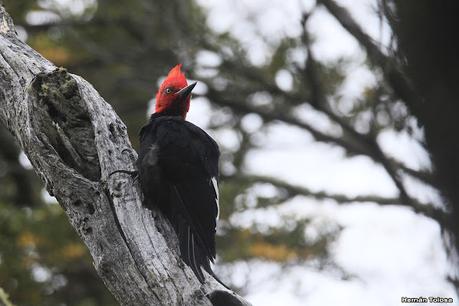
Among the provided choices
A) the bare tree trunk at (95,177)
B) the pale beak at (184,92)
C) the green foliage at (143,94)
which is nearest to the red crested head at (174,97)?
the pale beak at (184,92)

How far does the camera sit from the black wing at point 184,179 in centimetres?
364

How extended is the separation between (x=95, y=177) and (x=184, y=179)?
565mm

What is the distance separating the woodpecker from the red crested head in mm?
605

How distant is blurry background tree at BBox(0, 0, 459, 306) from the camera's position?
6324 millimetres

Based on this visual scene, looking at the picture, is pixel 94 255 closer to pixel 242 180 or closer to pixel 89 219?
pixel 89 219

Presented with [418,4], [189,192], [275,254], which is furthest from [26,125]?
[275,254]

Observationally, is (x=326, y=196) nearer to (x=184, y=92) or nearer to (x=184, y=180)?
(x=184, y=92)

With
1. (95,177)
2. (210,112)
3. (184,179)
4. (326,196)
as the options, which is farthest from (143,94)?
(95,177)

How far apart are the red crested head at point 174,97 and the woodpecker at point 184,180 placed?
1.98 feet

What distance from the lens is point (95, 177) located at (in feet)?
11.7

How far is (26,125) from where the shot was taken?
3607 millimetres

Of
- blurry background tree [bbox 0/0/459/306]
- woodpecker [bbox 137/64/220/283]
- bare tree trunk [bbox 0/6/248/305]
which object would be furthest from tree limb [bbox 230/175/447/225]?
bare tree trunk [bbox 0/6/248/305]

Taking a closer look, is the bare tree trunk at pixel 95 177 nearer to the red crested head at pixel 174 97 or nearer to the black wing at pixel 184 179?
the black wing at pixel 184 179

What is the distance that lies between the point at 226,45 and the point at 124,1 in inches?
86.6
